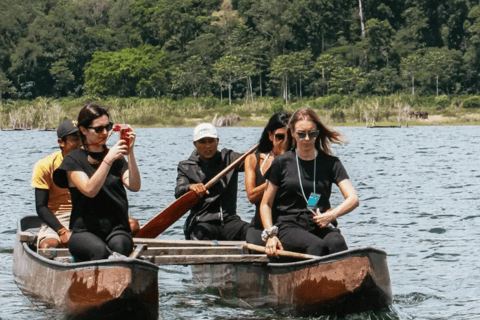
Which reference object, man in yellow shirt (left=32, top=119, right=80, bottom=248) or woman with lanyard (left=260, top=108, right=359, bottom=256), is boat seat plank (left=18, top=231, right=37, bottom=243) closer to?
man in yellow shirt (left=32, top=119, right=80, bottom=248)

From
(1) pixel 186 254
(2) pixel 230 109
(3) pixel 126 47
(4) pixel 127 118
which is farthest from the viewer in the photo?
(3) pixel 126 47

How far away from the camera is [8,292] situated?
9844 mm

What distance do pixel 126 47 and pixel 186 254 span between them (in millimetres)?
105227

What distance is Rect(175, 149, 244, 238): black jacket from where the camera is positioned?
32.2 feet

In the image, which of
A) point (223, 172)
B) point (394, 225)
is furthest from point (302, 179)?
point (394, 225)

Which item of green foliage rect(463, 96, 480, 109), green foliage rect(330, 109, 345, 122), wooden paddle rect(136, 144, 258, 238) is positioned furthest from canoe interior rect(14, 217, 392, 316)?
green foliage rect(463, 96, 480, 109)

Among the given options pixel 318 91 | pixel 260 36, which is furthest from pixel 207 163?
pixel 260 36

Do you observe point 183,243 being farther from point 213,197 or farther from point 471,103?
point 471,103

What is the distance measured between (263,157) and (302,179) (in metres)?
1.27

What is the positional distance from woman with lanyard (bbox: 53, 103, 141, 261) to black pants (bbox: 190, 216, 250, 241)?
250cm

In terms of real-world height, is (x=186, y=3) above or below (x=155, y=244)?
above

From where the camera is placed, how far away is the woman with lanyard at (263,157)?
28.5 feet

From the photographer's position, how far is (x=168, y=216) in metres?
10.1

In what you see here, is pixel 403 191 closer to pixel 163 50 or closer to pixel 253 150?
pixel 253 150
